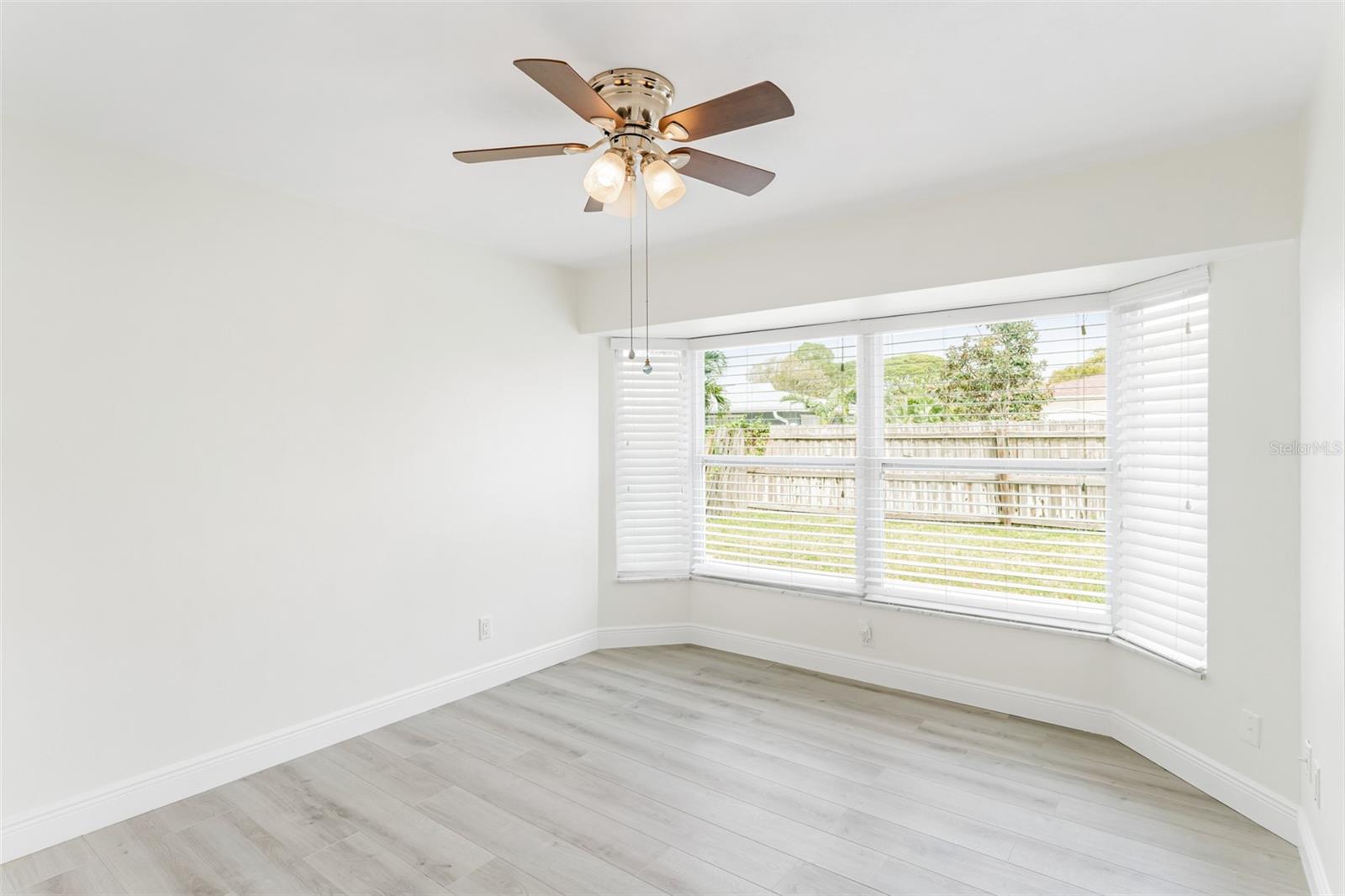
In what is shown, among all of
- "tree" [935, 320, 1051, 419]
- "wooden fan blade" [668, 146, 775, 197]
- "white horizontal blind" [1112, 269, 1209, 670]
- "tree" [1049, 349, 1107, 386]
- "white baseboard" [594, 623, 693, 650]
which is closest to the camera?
"wooden fan blade" [668, 146, 775, 197]

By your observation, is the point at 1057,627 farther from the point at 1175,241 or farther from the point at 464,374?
the point at 464,374

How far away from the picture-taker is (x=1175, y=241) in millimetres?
2576

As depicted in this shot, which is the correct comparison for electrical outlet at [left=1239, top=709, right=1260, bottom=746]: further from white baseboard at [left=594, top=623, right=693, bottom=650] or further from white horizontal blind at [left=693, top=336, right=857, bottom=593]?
white baseboard at [left=594, top=623, right=693, bottom=650]

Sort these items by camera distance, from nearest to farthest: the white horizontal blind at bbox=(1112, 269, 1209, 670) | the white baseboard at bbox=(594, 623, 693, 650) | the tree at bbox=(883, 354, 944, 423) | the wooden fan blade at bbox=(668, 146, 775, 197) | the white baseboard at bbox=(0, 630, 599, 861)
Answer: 1. the wooden fan blade at bbox=(668, 146, 775, 197)
2. the white baseboard at bbox=(0, 630, 599, 861)
3. the white horizontal blind at bbox=(1112, 269, 1209, 670)
4. the tree at bbox=(883, 354, 944, 423)
5. the white baseboard at bbox=(594, 623, 693, 650)

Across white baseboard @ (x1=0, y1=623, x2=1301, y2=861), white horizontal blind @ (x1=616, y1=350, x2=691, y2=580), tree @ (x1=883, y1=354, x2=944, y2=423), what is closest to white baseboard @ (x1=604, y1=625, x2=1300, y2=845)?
white baseboard @ (x1=0, y1=623, x2=1301, y2=861)

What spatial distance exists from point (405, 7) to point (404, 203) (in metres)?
1.51

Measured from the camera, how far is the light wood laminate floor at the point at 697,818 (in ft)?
7.16

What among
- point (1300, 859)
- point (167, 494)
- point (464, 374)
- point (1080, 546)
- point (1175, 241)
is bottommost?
point (1300, 859)

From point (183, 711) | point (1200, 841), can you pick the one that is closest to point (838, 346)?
point (1200, 841)

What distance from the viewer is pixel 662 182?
79.6 inches

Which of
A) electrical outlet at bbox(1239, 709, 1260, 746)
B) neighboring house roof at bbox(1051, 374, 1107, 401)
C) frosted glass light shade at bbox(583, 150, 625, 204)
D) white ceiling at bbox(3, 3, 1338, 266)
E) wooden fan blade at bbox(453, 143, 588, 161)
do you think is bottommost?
electrical outlet at bbox(1239, 709, 1260, 746)

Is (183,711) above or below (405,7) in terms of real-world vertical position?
below

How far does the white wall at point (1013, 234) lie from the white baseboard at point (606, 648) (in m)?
2.02

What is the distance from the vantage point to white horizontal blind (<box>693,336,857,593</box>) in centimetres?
412
